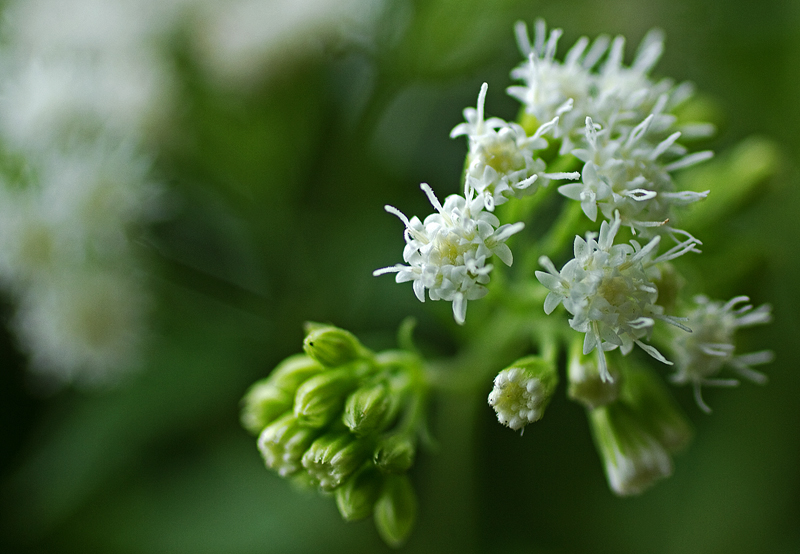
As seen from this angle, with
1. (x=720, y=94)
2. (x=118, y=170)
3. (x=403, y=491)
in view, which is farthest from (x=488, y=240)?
(x=720, y=94)

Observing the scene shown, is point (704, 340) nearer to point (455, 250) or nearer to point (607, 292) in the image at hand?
point (607, 292)

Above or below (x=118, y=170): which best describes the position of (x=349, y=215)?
below

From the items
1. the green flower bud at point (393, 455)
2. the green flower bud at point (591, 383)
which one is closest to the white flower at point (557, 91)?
the green flower bud at point (591, 383)

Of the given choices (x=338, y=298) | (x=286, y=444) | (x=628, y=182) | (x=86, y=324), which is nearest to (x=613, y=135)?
(x=628, y=182)

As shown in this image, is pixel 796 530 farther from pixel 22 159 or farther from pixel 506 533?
pixel 22 159

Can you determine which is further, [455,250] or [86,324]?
[86,324]
